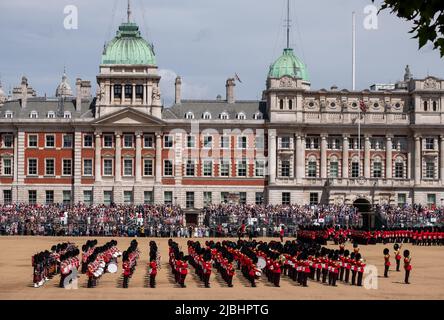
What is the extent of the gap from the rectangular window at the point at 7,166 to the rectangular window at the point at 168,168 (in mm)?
16072

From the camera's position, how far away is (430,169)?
94938 mm

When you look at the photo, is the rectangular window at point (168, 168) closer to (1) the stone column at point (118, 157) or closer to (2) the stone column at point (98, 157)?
(1) the stone column at point (118, 157)

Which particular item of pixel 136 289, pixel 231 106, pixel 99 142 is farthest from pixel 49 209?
pixel 136 289

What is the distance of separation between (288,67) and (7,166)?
31929 millimetres

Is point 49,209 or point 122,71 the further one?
point 122,71

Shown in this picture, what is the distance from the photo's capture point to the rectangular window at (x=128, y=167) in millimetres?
93125

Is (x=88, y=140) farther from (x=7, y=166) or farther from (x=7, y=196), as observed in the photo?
(x=7, y=196)

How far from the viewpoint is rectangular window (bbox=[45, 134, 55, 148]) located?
307 ft

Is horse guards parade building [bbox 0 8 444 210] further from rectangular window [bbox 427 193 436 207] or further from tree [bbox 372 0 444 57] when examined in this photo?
tree [bbox 372 0 444 57]

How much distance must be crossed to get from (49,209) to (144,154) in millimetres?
13755

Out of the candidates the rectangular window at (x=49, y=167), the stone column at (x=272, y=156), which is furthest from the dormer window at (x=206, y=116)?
the rectangular window at (x=49, y=167)

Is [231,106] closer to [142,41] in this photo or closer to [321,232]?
[142,41]

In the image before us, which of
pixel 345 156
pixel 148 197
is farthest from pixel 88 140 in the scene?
pixel 345 156

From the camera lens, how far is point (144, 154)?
9319cm
